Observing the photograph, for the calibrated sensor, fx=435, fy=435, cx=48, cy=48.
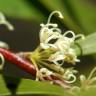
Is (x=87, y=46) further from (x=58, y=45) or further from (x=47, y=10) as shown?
(x=47, y=10)

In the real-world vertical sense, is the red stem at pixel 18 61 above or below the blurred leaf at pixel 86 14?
below

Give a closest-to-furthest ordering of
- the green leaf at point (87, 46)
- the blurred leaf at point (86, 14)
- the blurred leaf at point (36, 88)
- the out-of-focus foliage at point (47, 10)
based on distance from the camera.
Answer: the blurred leaf at point (36, 88)
the green leaf at point (87, 46)
the out-of-focus foliage at point (47, 10)
the blurred leaf at point (86, 14)

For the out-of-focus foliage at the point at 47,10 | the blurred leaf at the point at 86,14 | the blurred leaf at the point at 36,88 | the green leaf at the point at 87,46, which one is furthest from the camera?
the blurred leaf at the point at 86,14

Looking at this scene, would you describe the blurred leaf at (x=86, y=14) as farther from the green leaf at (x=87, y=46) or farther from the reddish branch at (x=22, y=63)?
the reddish branch at (x=22, y=63)

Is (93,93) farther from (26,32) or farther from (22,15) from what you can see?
(26,32)

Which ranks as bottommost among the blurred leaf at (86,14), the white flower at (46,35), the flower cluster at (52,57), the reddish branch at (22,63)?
the reddish branch at (22,63)

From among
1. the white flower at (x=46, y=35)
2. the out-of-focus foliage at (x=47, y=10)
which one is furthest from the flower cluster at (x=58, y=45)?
the out-of-focus foliage at (x=47, y=10)

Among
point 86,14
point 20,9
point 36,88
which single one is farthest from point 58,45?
point 86,14
